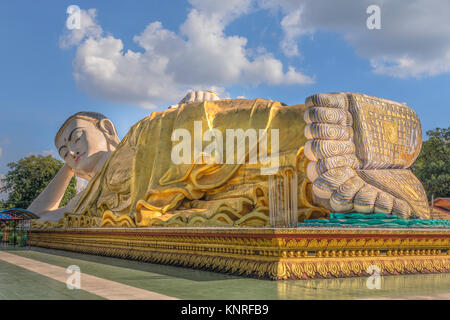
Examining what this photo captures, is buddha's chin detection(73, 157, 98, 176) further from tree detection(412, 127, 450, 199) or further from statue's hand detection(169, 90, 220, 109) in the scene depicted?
tree detection(412, 127, 450, 199)

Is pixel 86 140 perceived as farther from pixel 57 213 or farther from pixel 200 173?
pixel 200 173

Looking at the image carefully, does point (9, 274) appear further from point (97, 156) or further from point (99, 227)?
point (97, 156)

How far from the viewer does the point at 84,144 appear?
54.2 ft

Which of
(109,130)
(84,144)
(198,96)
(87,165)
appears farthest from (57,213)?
(198,96)

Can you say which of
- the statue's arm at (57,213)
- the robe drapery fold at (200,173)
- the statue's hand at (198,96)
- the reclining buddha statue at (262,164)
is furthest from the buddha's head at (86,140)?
the statue's hand at (198,96)

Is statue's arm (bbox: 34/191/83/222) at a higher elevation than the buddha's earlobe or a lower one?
lower

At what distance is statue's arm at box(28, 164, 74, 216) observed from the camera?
1803 centimetres

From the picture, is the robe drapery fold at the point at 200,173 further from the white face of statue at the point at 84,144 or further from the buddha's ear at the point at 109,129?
the buddha's ear at the point at 109,129

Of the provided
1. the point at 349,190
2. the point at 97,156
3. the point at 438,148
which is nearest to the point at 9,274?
the point at 349,190

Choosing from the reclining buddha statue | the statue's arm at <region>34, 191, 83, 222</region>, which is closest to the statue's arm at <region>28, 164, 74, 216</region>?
the statue's arm at <region>34, 191, 83, 222</region>

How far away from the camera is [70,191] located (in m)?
29.5

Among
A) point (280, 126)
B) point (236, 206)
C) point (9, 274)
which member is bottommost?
point (9, 274)
